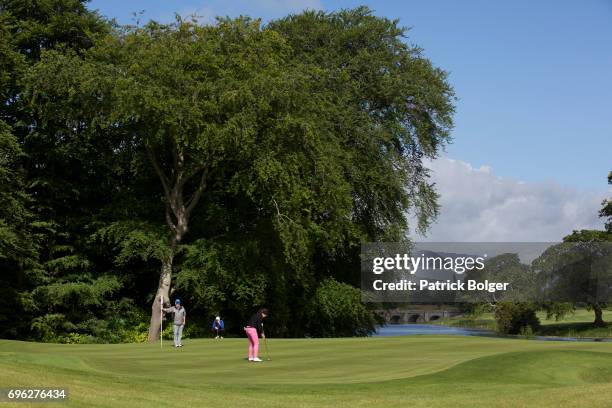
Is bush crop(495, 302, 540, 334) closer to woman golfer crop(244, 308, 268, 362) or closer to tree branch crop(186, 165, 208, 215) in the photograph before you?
tree branch crop(186, 165, 208, 215)

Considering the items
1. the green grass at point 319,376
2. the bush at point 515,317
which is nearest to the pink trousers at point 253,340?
the green grass at point 319,376

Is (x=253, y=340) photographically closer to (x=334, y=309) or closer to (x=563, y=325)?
(x=334, y=309)

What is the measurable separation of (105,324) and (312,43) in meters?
22.9

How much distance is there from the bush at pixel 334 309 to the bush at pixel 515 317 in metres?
37.9

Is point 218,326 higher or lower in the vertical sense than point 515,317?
lower

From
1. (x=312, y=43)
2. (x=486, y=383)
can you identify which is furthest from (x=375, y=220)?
(x=486, y=383)

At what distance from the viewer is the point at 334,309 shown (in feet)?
172

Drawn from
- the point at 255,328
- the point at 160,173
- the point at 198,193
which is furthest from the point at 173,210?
the point at 255,328

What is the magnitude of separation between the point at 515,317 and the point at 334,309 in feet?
150

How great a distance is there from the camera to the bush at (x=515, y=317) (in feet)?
301

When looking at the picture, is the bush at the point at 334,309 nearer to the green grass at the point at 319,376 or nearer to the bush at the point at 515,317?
the green grass at the point at 319,376

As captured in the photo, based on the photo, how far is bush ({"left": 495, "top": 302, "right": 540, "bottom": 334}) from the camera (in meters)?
91.7

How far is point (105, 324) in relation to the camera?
160 ft

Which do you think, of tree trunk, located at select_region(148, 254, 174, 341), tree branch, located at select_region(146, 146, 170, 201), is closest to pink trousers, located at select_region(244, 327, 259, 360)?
tree trunk, located at select_region(148, 254, 174, 341)
